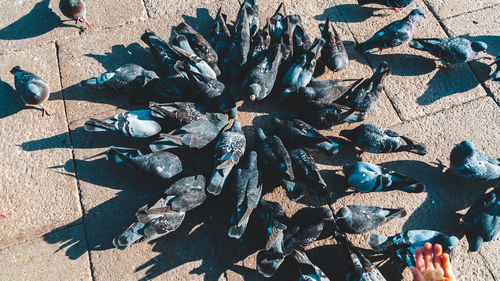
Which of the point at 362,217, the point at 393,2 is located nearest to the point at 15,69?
the point at 362,217

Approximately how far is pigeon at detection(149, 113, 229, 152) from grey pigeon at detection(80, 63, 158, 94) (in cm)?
96

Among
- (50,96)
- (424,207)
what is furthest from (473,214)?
(50,96)

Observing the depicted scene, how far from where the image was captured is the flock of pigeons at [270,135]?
4.11 m

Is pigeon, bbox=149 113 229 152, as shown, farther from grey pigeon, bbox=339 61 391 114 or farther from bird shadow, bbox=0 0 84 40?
bird shadow, bbox=0 0 84 40

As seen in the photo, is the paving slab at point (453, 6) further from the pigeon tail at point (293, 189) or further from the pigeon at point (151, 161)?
the pigeon at point (151, 161)

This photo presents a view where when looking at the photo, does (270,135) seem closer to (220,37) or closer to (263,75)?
(263,75)

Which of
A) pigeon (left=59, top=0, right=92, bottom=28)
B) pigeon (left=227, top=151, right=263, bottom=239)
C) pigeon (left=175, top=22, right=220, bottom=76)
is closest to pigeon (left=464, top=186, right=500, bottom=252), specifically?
pigeon (left=227, top=151, right=263, bottom=239)

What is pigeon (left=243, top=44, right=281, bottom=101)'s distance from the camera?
189 inches

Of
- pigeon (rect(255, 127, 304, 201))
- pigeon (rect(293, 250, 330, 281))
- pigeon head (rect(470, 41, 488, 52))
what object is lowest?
pigeon (rect(293, 250, 330, 281))

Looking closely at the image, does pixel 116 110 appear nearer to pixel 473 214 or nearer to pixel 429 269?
pixel 429 269

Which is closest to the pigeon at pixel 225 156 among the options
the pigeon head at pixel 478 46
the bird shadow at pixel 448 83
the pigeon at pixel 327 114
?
the pigeon at pixel 327 114

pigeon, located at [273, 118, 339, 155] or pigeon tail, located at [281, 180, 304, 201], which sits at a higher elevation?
pigeon, located at [273, 118, 339, 155]

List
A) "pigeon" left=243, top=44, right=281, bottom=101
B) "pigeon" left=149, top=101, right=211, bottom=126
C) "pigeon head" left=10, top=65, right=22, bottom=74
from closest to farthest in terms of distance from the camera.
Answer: "pigeon" left=149, top=101, right=211, bottom=126
"pigeon" left=243, top=44, right=281, bottom=101
"pigeon head" left=10, top=65, right=22, bottom=74

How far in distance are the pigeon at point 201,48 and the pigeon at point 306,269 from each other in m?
2.73
